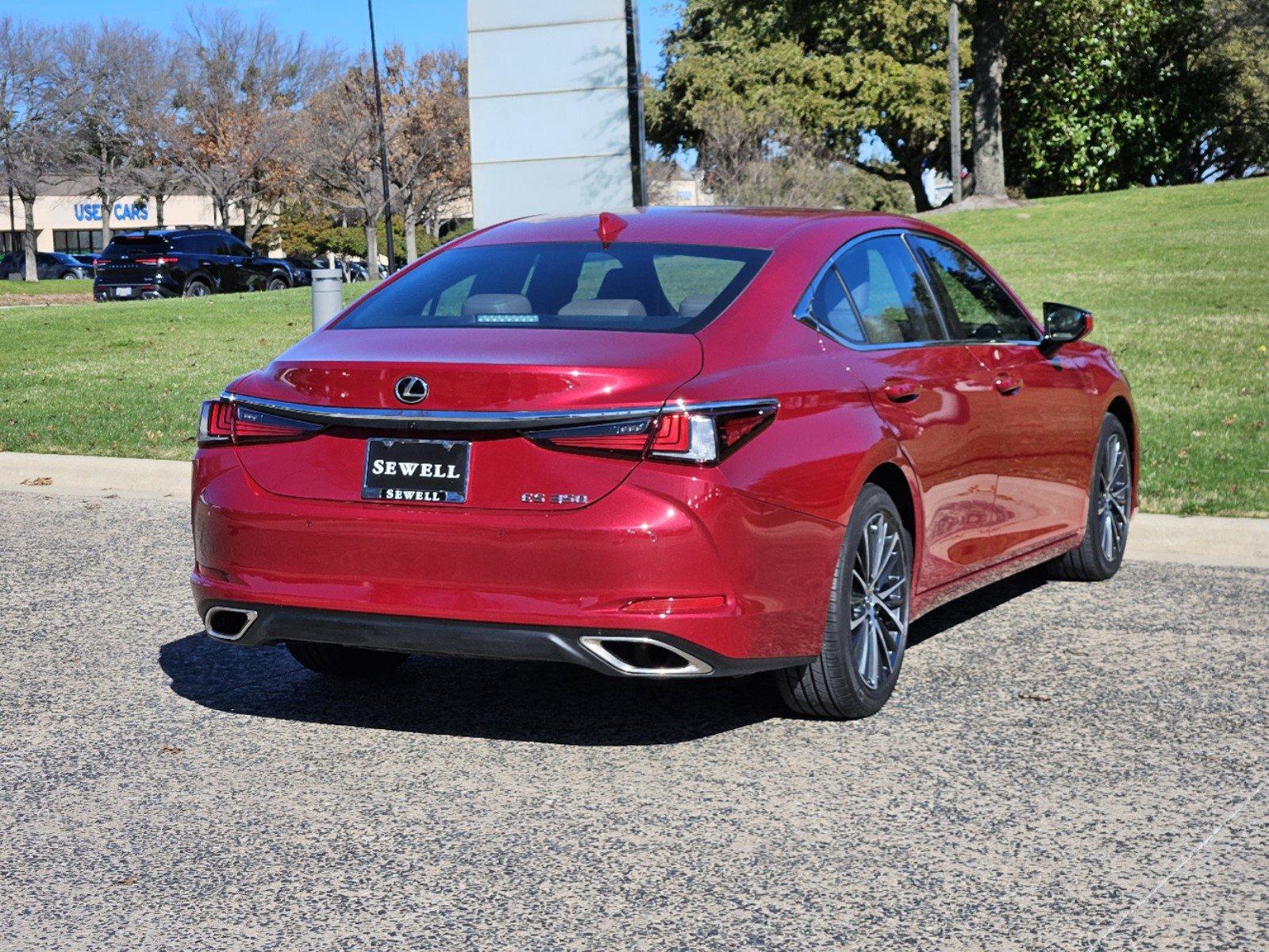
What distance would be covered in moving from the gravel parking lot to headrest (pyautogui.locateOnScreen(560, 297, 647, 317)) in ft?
4.40

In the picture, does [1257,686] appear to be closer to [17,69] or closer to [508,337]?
[508,337]

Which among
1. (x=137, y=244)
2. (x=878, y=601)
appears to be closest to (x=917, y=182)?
(x=137, y=244)

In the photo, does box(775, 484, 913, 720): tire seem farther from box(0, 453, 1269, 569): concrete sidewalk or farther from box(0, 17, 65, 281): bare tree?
box(0, 17, 65, 281): bare tree

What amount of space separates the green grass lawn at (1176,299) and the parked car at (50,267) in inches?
1520

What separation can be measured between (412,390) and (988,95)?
33780 millimetres

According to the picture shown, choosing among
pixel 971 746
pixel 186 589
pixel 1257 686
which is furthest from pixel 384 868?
pixel 186 589

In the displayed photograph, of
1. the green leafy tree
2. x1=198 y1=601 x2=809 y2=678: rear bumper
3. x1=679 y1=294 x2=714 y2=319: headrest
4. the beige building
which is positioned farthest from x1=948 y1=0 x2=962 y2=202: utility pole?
the beige building

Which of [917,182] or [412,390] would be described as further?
[917,182]

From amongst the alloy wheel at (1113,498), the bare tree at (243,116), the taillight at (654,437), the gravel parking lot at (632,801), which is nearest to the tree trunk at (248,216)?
the bare tree at (243,116)

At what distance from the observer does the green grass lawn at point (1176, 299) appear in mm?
10859

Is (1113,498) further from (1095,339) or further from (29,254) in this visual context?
(29,254)

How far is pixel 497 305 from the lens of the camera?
5371 millimetres

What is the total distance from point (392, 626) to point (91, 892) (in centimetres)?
116

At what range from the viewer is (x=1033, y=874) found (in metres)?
4.11
